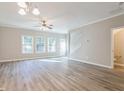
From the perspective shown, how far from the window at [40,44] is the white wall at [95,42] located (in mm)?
2993

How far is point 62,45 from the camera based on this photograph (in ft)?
36.4

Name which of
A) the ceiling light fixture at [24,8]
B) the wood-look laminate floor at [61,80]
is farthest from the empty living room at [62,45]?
the ceiling light fixture at [24,8]

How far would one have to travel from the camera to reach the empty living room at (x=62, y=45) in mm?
3471

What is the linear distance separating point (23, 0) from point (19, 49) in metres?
6.33

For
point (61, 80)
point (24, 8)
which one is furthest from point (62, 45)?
point (24, 8)

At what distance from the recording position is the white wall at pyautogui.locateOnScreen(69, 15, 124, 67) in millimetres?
5141

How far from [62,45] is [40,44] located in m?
2.72

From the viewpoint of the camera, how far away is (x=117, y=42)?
241 inches

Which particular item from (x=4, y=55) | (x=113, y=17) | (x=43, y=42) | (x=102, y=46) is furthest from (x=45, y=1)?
(x=43, y=42)

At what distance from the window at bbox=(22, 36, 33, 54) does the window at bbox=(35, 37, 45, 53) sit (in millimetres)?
537

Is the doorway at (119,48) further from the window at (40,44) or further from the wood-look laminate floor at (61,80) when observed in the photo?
the window at (40,44)

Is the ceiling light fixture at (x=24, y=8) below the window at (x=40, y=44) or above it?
above

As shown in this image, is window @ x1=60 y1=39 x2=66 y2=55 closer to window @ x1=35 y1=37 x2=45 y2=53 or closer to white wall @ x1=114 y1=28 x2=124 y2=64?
window @ x1=35 y1=37 x2=45 y2=53

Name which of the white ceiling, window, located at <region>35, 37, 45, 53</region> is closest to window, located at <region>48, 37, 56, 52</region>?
window, located at <region>35, 37, 45, 53</region>
